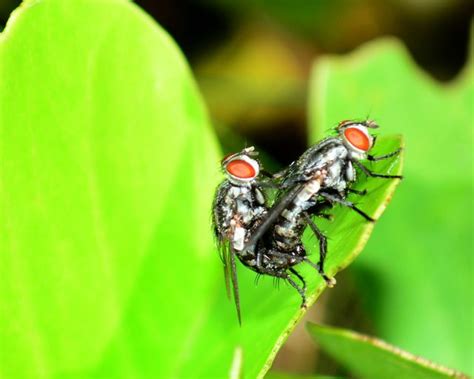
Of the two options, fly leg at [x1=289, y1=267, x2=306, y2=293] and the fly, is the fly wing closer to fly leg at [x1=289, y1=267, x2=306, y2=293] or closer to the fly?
the fly

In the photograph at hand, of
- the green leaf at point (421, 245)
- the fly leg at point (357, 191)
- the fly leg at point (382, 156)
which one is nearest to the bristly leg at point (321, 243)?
the fly leg at point (357, 191)

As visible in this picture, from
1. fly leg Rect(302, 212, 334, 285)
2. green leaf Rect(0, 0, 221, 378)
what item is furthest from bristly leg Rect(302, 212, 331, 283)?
green leaf Rect(0, 0, 221, 378)

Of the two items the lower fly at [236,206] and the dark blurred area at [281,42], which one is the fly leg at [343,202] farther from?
the dark blurred area at [281,42]

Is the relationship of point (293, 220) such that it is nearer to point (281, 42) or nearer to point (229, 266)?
point (229, 266)

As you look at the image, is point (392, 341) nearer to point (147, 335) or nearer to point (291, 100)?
point (147, 335)

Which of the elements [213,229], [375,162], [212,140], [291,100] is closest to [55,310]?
[213,229]

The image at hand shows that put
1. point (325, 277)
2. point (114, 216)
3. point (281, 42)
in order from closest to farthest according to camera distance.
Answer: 1. point (325, 277)
2. point (114, 216)
3. point (281, 42)

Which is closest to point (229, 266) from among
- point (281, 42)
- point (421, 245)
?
point (421, 245)
